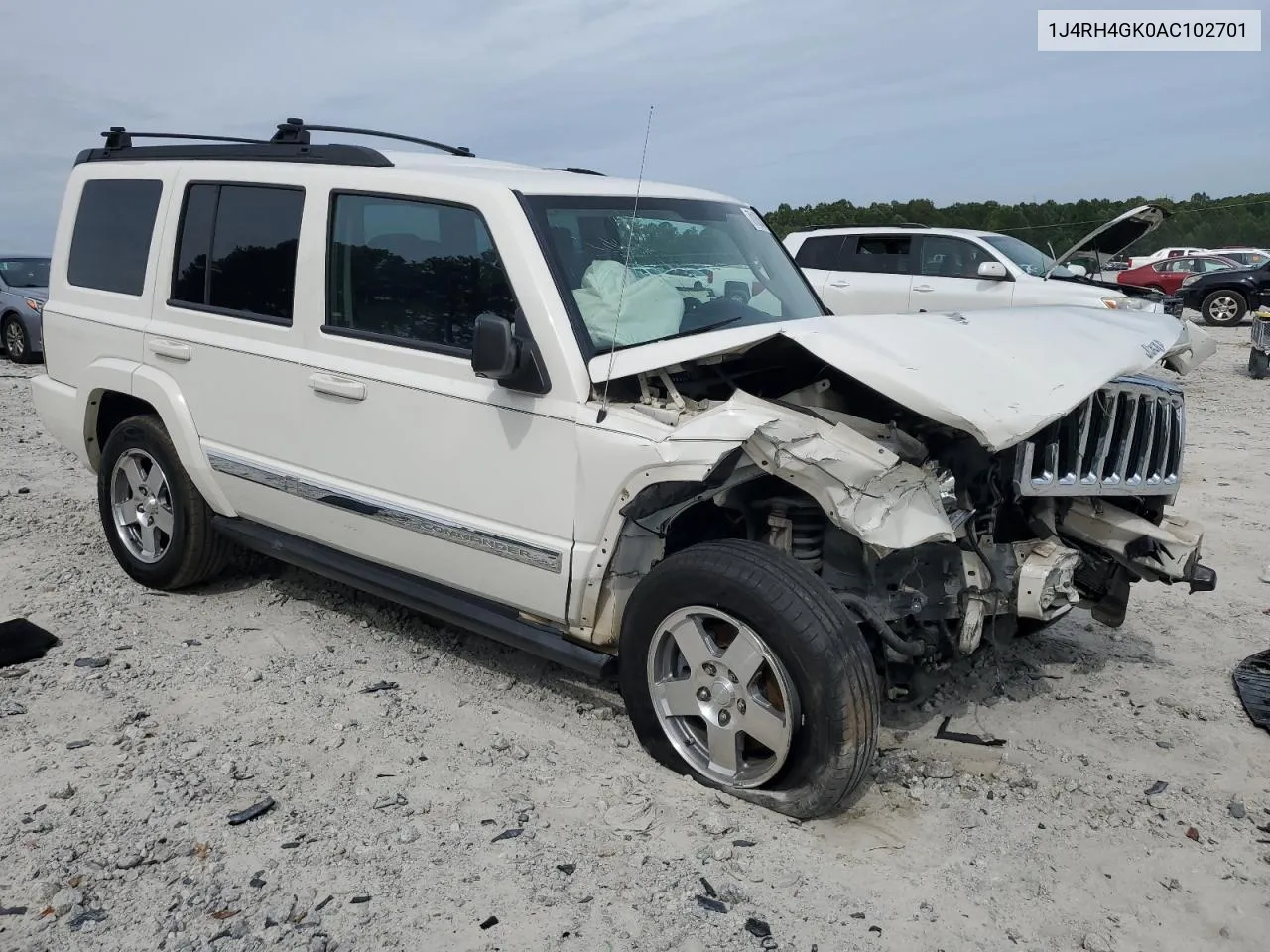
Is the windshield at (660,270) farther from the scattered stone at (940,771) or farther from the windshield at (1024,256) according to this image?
the windshield at (1024,256)

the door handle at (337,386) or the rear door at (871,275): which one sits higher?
the rear door at (871,275)

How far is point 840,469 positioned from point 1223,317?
19.8 m

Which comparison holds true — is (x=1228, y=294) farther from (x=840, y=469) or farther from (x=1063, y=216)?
(x=840, y=469)

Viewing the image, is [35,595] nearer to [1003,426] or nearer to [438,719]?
[438,719]

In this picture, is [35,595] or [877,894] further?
[35,595]

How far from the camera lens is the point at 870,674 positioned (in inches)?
124

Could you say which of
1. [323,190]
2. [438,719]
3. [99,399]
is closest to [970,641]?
[438,719]

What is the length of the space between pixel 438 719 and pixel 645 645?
3.22 ft

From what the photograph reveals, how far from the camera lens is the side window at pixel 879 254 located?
510 inches

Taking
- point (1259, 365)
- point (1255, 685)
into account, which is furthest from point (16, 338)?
point (1259, 365)

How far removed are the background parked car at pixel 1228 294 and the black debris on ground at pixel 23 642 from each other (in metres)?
20.1

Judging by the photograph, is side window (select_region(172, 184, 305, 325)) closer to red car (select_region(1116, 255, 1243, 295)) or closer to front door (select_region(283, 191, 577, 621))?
front door (select_region(283, 191, 577, 621))

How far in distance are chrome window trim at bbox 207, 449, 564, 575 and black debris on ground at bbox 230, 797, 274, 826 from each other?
3.49 feet

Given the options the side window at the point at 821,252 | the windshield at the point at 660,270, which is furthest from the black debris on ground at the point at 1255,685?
the side window at the point at 821,252
